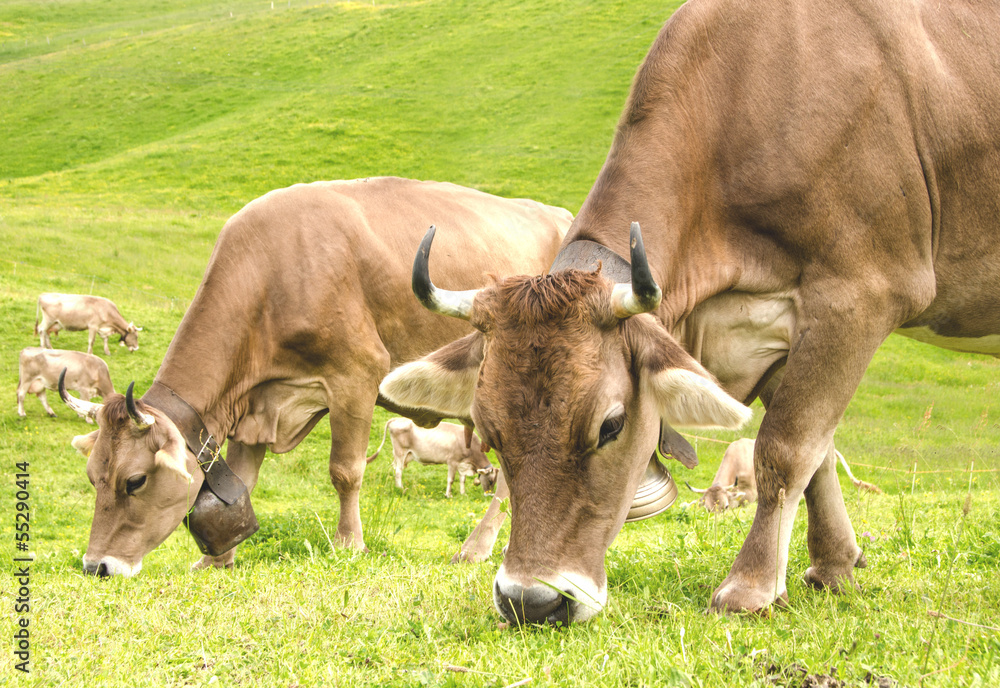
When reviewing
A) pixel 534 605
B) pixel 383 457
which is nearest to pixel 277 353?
pixel 534 605

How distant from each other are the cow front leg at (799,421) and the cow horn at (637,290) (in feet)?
3.14

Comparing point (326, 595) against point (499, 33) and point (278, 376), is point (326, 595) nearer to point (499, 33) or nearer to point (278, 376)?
point (278, 376)

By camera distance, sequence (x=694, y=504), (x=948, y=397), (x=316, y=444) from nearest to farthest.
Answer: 1. (x=694, y=504)
2. (x=316, y=444)
3. (x=948, y=397)

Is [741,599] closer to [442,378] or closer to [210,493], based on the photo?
[442,378]

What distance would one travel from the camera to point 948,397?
816 inches

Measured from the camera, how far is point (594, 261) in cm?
420

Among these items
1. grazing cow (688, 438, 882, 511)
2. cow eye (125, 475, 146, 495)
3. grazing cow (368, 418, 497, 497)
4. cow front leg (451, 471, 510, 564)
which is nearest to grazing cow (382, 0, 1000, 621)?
cow eye (125, 475, 146, 495)

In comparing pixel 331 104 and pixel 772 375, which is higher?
pixel 772 375

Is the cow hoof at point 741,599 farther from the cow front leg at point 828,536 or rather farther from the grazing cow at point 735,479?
the grazing cow at point 735,479

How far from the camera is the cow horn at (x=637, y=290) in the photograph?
3.51 meters

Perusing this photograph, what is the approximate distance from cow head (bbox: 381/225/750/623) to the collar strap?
3852mm

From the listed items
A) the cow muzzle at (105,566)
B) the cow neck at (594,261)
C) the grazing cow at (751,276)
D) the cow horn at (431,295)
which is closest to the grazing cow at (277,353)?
the cow muzzle at (105,566)

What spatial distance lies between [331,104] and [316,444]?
123 ft

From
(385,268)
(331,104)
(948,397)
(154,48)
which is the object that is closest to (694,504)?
(385,268)
